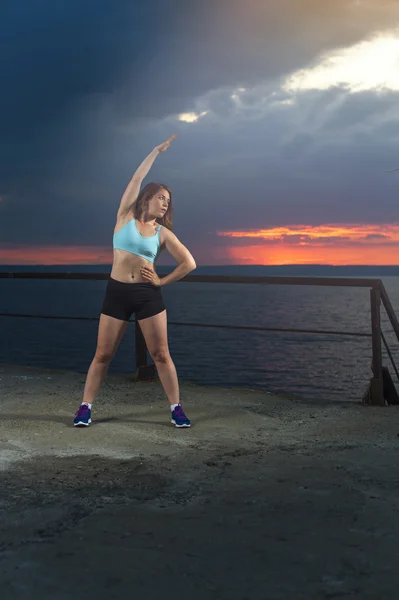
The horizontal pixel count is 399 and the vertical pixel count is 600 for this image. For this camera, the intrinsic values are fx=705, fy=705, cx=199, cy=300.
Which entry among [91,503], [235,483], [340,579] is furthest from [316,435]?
[340,579]

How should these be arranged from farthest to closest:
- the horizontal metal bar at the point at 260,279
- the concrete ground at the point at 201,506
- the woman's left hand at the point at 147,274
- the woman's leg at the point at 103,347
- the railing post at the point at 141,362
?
the railing post at the point at 141,362, the horizontal metal bar at the point at 260,279, the woman's leg at the point at 103,347, the woman's left hand at the point at 147,274, the concrete ground at the point at 201,506

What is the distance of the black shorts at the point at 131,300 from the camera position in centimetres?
513

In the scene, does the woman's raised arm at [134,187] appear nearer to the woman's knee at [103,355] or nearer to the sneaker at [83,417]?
the woman's knee at [103,355]

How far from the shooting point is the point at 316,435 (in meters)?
5.00

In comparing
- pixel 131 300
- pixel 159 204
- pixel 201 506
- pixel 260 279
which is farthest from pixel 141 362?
pixel 201 506

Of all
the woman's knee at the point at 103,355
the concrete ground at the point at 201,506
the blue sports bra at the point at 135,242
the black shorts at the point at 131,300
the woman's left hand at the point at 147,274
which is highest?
the blue sports bra at the point at 135,242

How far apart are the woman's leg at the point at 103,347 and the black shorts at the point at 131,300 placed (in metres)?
0.06

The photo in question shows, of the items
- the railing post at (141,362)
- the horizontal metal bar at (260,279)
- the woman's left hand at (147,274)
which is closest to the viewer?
the woman's left hand at (147,274)

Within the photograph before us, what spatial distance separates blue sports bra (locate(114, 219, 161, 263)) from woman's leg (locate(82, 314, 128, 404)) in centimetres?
53

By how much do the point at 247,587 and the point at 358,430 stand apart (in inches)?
108

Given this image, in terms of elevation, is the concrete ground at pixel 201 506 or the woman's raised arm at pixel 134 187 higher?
the woman's raised arm at pixel 134 187

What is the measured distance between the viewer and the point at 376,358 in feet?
20.6

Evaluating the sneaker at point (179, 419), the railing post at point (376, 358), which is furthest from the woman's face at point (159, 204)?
the railing post at point (376, 358)

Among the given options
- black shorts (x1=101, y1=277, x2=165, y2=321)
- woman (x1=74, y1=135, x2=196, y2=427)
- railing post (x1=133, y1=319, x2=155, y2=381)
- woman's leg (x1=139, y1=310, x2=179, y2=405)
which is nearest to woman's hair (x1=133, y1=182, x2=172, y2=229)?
woman (x1=74, y1=135, x2=196, y2=427)
